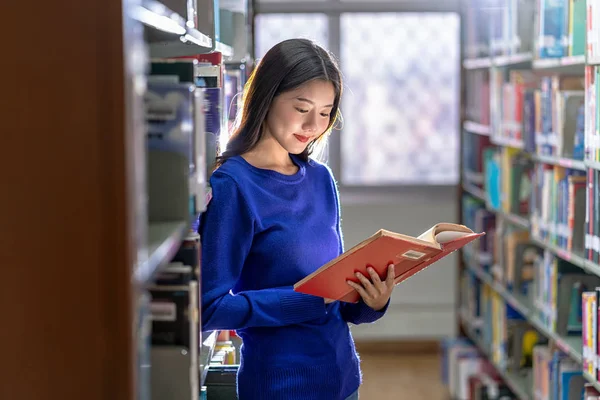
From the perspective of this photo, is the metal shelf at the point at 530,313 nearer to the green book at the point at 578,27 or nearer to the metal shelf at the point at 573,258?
the metal shelf at the point at 573,258

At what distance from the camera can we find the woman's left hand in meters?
1.86

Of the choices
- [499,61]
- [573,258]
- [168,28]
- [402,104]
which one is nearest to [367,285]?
[168,28]

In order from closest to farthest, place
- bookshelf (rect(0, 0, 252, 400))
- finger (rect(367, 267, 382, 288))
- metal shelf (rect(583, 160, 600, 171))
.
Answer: bookshelf (rect(0, 0, 252, 400)) → finger (rect(367, 267, 382, 288)) → metal shelf (rect(583, 160, 600, 171))

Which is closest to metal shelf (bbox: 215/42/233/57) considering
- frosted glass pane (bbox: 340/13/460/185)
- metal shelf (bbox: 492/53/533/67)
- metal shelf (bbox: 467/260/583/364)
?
metal shelf (bbox: 467/260/583/364)

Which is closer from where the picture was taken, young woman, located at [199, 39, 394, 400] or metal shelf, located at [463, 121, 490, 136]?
young woman, located at [199, 39, 394, 400]

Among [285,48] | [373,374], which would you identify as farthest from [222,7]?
[373,374]

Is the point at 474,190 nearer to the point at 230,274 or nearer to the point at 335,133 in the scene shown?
the point at 335,133

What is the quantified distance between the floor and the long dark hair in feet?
8.72

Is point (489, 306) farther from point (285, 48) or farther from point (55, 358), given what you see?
point (55, 358)

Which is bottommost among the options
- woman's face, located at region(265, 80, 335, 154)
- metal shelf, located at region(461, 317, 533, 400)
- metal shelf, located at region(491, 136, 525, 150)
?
metal shelf, located at region(461, 317, 533, 400)

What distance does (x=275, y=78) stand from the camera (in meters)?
1.88

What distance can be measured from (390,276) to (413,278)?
11.4 feet

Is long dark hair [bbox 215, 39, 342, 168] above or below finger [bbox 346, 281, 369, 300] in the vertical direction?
above

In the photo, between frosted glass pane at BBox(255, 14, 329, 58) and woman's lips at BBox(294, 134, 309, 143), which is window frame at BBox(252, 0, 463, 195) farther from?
woman's lips at BBox(294, 134, 309, 143)
